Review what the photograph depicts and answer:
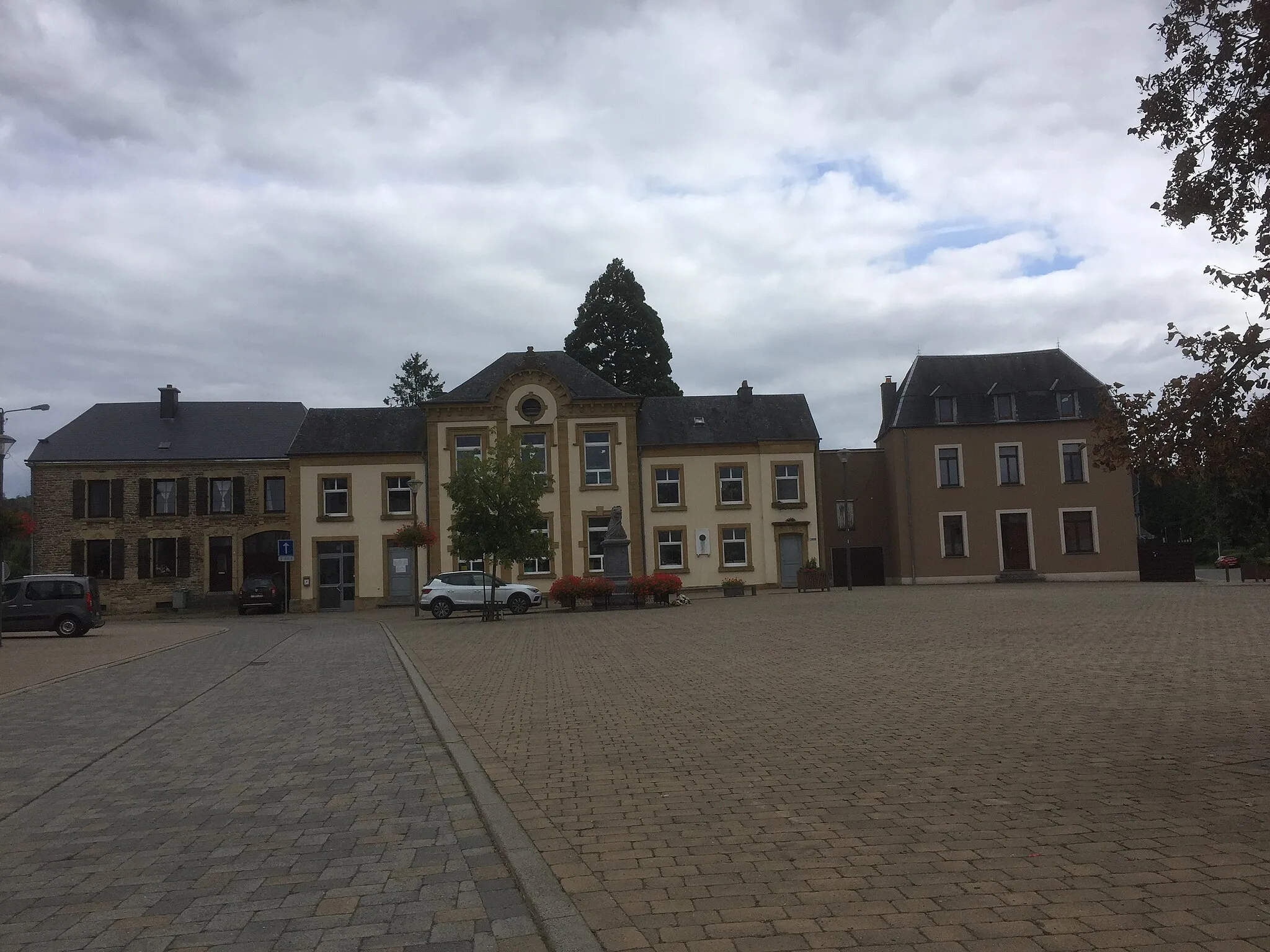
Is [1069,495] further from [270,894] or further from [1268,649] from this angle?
[270,894]

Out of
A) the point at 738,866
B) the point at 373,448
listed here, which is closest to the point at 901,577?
the point at 373,448

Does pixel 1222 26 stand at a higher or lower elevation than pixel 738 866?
higher

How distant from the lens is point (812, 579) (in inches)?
1639

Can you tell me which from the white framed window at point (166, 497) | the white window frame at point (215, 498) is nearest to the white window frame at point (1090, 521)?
the white window frame at point (215, 498)

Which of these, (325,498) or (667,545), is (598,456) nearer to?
(667,545)

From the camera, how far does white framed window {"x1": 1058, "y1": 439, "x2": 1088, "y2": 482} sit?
4616 centimetres

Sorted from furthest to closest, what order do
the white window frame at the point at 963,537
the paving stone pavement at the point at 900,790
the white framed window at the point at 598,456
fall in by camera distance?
the white window frame at the point at 963,537 < the white framed window at the point at 598,456 < the paving stone pavement at the point at 900,790

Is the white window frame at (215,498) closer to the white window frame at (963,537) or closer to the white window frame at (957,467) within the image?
the white window frame at (957,467)

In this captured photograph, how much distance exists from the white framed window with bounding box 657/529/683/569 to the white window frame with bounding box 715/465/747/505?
2.26 meters

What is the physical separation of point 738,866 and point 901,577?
144ft

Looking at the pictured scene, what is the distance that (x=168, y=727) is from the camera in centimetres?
1134

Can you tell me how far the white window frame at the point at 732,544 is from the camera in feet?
148

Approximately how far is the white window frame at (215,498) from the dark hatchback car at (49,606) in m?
20.4

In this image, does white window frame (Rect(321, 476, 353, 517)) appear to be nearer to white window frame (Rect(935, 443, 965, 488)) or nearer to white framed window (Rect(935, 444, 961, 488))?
white window frame (Rect(935, 443, 965, 488))
